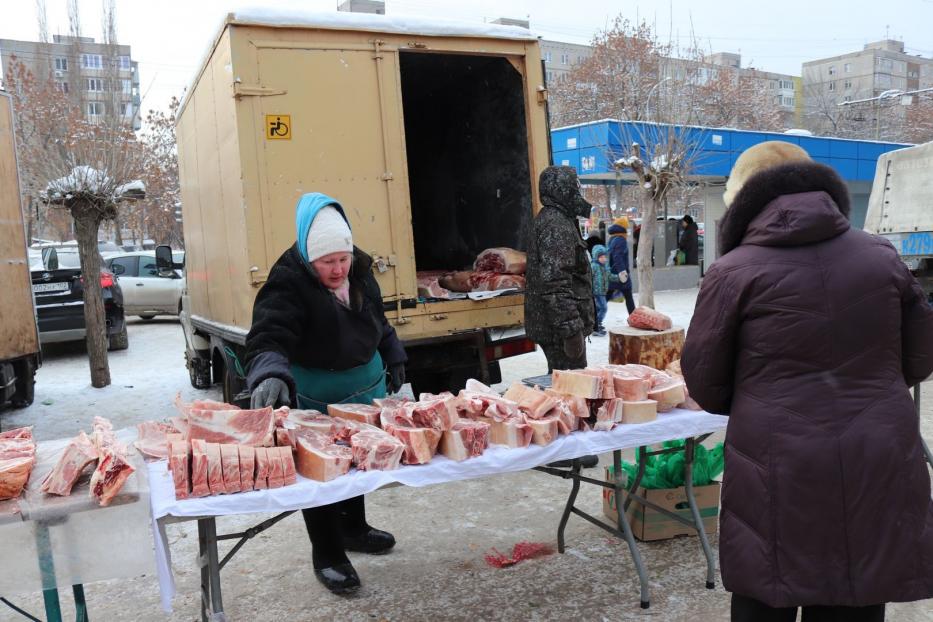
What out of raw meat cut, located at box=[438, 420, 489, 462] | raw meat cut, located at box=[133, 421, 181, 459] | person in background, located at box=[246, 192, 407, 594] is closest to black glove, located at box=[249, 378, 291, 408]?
person in background, located at box=[246, 192, 407, 594]

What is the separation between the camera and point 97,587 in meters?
3.88

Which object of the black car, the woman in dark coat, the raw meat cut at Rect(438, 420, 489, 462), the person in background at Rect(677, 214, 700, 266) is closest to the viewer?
the woman in dark coat

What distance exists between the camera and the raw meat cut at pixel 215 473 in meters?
2.46

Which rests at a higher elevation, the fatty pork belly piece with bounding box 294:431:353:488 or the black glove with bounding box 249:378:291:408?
the black glove with bounding box 249:378:291:408

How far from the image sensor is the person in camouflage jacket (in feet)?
17.1

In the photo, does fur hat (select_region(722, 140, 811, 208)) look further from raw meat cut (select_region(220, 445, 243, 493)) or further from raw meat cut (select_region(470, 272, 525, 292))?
raw meat cut (select_region(470, 272, 525, 292))

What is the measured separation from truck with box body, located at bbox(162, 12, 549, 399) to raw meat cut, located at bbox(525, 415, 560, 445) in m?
2.56

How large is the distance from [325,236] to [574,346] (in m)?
2.48

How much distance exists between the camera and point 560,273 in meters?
5.20

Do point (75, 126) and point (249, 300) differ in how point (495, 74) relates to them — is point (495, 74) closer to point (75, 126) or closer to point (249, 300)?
point (249, 300)

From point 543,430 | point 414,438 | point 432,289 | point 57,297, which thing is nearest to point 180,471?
point 414,438

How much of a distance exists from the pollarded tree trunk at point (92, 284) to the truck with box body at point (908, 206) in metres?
10.6

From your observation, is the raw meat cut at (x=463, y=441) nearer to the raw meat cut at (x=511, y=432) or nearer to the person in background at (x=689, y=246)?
the raw meat cut at (x=511, y=432)

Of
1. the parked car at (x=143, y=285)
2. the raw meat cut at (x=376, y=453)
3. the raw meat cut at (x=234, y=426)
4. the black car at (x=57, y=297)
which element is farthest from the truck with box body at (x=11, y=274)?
the parked car at (x=143, y=285)
